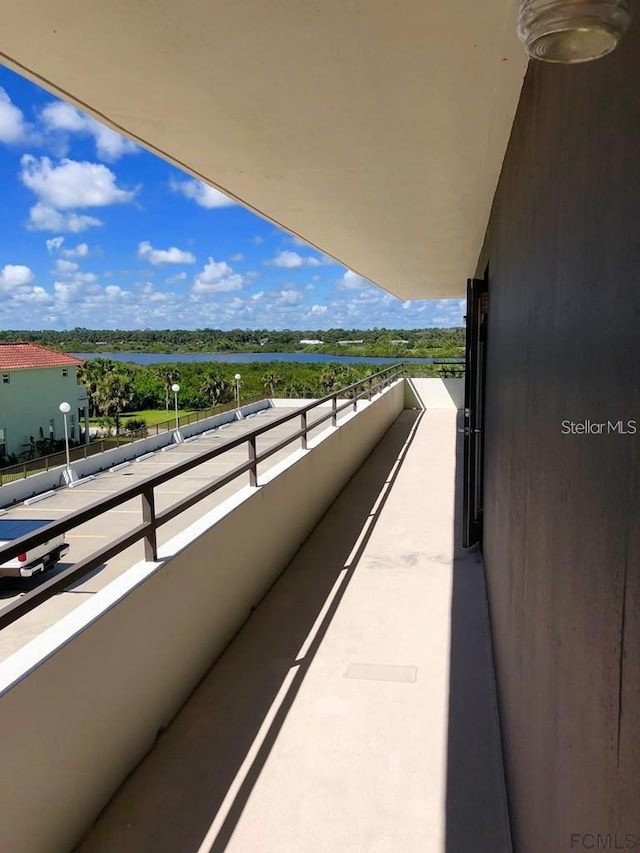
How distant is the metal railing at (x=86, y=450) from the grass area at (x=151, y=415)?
21.9m

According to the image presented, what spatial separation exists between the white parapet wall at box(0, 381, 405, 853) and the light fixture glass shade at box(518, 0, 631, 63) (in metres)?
1.78

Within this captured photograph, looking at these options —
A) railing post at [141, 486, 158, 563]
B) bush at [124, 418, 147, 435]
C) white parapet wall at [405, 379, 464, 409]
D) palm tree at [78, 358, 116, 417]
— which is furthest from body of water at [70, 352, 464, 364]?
railing post at [141, 486, 158, 563]

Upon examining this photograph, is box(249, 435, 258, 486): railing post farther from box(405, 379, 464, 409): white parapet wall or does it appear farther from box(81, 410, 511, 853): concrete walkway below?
box(405, 379, 464, 409): white parapet wall

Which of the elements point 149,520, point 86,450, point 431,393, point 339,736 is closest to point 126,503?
point 86,450

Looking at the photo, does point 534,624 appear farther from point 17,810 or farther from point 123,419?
point 123,419

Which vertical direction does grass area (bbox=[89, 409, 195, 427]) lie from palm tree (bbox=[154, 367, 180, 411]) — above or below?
below

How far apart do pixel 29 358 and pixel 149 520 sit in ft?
107

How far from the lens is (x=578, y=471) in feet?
3.47

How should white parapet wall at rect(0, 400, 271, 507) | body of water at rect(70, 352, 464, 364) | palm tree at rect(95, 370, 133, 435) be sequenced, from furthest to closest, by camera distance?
body of water at rect(70, 352, 464, 364) < palm tree at rect(95, 370, 133, 435) < white parapet wall at rect(0, 400, 271, 507)

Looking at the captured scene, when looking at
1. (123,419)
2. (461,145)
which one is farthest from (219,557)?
(123,419)

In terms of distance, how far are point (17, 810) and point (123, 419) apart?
46949 mm

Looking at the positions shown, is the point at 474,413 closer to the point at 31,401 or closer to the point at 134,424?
the point at 31,401

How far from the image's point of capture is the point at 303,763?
7.27ft

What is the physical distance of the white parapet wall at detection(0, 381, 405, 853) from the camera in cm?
163
